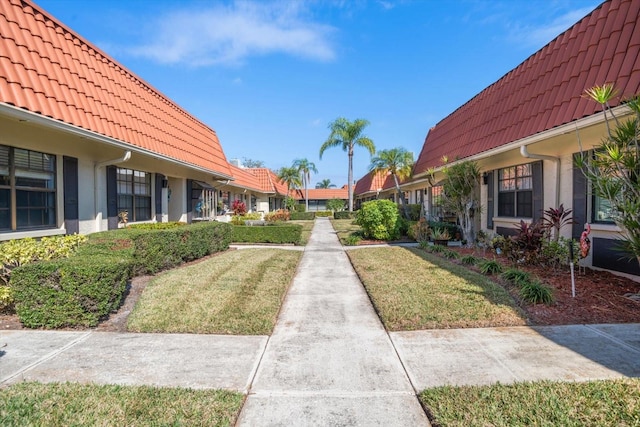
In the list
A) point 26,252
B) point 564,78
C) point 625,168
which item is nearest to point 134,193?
point 26,252

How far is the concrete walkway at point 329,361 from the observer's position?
9.34ft

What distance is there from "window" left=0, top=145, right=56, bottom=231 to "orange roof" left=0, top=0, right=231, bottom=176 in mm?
1064

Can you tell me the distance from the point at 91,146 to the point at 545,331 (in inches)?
340

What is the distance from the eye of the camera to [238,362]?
139 inches

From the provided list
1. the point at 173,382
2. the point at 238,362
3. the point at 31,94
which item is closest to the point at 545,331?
the point at 238,362

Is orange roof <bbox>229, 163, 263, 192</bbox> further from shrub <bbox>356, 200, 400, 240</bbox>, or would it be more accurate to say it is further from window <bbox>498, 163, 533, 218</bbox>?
window <bbox>498, 163, 533, 218</bbox>

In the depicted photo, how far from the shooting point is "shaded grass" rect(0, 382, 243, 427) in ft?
8.27

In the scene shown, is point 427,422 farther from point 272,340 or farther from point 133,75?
point 133,75

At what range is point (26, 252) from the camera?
498 centimetres

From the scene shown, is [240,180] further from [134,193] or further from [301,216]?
[301,216]

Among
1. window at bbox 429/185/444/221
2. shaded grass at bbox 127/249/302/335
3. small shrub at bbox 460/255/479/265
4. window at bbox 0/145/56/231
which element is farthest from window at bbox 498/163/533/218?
window at bbox 0/145/56/231

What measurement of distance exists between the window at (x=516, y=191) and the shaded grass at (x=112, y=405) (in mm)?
9919

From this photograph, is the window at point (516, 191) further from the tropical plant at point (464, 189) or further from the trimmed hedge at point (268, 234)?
the trimmed hedge at point (268, 234)

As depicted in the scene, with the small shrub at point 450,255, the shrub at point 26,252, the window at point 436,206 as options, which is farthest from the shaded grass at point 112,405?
the window at point 436,206
